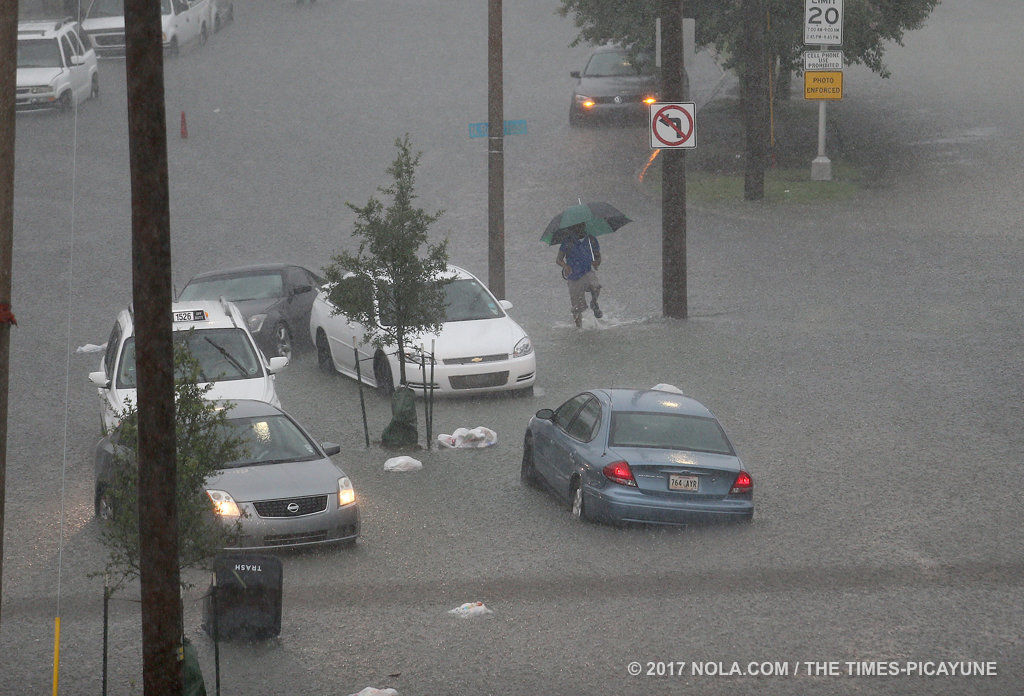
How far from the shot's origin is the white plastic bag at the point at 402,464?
15.5 meters

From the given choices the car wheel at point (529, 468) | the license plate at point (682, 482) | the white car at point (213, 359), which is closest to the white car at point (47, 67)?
the white car at point (213, 359)

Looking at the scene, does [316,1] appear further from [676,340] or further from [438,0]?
[676,340]

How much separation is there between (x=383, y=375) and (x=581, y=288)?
163 inches

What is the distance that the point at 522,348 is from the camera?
61.1 ft

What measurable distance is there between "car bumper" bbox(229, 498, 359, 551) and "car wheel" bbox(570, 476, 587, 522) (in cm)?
224

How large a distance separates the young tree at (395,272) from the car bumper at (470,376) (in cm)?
132

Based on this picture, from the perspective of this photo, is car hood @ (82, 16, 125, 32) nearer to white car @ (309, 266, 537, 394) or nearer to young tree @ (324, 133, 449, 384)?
white car @ (309, 266, 537, 394)

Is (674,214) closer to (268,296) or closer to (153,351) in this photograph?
(268,296)

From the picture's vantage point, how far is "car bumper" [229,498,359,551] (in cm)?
1240

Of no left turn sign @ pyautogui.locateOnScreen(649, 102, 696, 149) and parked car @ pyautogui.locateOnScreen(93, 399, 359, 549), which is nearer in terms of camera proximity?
parked car @ pyautogui.locateOnScreen(93, 399, 359, 549)

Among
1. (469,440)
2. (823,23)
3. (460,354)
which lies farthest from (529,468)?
(823,23)

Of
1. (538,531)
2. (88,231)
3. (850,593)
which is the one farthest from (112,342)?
(88,231)

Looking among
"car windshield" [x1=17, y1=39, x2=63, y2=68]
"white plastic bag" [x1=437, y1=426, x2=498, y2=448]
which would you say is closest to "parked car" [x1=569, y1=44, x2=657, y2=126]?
"car windshield" [x1=17, y1=39, x2=63, y2=68]

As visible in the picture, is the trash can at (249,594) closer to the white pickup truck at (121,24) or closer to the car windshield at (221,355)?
the car windshield at (221,355)
